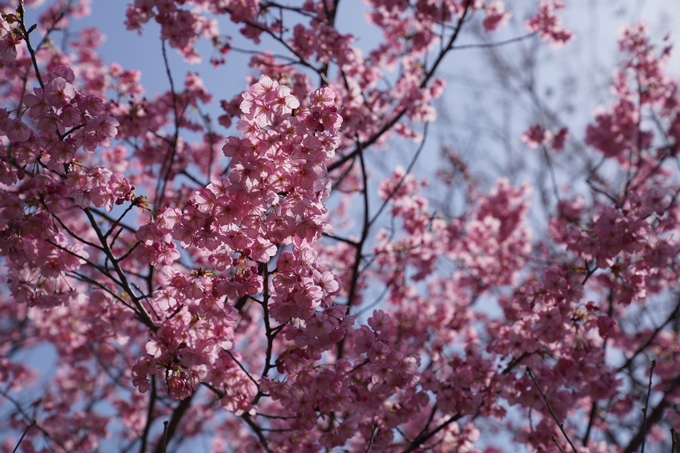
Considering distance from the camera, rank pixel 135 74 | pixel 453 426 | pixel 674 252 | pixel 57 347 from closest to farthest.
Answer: pixel 674 252 → pixel 453 426 → pixel 135 74 → pixel 57 347

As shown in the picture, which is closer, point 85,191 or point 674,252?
point 85,191

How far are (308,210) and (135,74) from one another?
11.8ft

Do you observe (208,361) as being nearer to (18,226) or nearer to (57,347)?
(18,226)

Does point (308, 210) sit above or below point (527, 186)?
below

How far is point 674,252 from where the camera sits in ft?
11.7

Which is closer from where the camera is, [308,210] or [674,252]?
[308,210]

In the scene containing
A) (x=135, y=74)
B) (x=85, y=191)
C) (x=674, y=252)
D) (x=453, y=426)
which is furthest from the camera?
(x=135, y=74)

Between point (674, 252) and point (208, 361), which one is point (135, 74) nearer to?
point (208, 361)

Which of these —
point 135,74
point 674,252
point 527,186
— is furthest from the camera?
point 527,186

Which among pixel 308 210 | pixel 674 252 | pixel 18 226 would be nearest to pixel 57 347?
pixel 18 226

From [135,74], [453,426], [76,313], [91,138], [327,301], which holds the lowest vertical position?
[453,426]

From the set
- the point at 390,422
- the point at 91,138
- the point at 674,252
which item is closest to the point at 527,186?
the point at 674,252

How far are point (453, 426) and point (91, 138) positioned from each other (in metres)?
3.46

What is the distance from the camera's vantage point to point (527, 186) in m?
A: 9.53
